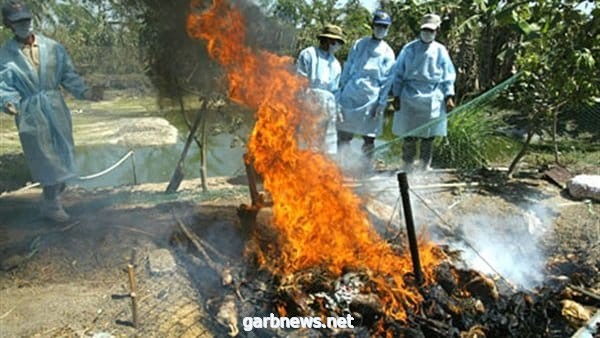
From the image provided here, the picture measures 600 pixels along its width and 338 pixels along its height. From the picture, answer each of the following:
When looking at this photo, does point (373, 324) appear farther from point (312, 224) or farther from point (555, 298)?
point (555, 298)

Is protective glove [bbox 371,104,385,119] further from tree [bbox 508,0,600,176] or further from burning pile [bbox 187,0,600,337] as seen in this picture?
tree [bbox 508,0,600,176]

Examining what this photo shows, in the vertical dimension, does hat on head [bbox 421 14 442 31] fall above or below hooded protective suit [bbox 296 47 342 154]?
above

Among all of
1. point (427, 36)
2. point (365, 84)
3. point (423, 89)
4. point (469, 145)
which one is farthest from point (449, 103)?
point (469, 145)

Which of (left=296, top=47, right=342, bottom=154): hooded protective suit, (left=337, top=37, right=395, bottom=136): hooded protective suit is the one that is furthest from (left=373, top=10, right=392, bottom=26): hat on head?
(left=296, top=47, right=342, bottom=154): hooded protective suit

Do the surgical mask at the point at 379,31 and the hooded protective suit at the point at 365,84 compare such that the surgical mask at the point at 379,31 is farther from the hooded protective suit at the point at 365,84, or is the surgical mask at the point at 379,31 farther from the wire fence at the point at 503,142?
the wire fence at the point at 503,142

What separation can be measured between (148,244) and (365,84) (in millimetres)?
3951

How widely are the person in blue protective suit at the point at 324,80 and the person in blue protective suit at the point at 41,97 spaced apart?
9.33 ft

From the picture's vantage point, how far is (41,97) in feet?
18.4

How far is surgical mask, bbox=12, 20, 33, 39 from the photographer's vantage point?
5318 millimetres

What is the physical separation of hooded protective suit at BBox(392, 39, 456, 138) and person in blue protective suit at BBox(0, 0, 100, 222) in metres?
4.45

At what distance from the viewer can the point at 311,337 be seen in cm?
383

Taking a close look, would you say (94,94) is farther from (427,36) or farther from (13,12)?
(427,36)

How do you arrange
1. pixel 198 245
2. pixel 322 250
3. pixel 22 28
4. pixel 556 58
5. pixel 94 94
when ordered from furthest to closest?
pixel 556 58, pixel 94 94, pixel 22 28, pixel 198 245, pixel 322 250

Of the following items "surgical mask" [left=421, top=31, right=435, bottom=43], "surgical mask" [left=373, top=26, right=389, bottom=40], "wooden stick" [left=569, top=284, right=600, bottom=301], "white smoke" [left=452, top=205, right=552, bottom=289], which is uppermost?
"surgical mask" [left=373, top=26, right=389, bottom=40]
